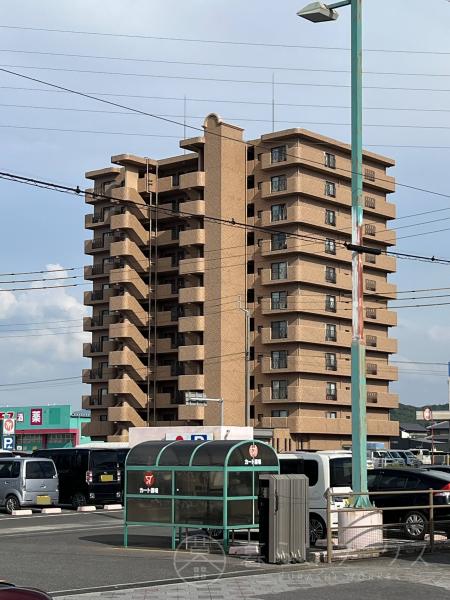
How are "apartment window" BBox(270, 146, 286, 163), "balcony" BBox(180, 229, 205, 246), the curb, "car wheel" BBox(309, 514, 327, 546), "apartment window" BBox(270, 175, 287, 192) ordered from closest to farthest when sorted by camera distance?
"car wheel" BBox(309, 514, 327, 546)
the curb
"apartment window" BBox(270, 146, 286, 163)
"apartment window" BBox(270, 175, 287, 192)
"balcony" BBox(180, 229, 205, 246)

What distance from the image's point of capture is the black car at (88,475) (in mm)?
36094

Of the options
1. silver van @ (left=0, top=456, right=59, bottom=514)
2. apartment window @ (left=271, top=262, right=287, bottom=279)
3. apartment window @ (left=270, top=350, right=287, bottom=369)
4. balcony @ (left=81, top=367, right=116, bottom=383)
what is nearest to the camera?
silver van @ (left=0, top=456, right=59, bottom=514)

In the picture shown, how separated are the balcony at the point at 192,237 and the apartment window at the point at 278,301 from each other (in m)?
6.91

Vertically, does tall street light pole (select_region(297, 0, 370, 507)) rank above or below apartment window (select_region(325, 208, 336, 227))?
below

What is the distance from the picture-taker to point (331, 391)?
76.5m

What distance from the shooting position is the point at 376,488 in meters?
24.3

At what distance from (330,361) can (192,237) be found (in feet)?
46.7

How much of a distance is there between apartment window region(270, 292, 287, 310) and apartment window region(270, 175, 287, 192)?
7.88m

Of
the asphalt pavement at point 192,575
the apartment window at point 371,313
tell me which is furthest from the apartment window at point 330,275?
the asphalt pavement at point 192,575

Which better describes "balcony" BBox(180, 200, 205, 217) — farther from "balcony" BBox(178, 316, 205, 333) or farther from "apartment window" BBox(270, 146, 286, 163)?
"balcony" BBox(178, 316, 205, 333)

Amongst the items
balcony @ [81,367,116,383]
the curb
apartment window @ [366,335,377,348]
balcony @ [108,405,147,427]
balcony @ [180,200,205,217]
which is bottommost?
the curb

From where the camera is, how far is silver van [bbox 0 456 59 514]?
33.8 m

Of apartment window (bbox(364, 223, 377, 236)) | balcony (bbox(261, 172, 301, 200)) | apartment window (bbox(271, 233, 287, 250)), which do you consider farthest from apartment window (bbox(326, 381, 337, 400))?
balcony (bbox(261, 172, 301, 200))

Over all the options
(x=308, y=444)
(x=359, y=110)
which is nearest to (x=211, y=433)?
(x=359, y=110)
